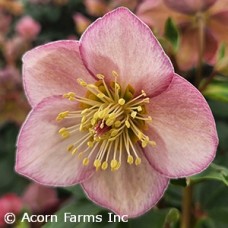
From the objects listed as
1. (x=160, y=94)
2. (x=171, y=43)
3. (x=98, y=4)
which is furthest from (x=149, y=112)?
(x=98, y=4)

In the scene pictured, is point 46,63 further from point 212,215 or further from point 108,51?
point 212,215

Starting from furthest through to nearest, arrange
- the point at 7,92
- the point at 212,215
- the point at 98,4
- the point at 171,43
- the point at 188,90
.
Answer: the point at 98,4 → the point at 7,92 → the point at 212,215 → the point at 171,43 → the point at 188,90

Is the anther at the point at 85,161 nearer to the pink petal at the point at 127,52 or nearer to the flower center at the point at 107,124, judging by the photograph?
the flower center at the point at 107,124

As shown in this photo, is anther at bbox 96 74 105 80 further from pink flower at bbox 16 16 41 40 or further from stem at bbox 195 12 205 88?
pink flower at bbox 16 16 41 40

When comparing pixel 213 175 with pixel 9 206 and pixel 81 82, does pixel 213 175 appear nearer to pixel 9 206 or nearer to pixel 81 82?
pixel 81 82

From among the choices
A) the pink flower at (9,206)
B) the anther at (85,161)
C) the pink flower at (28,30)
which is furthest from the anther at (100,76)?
the pink flower at (28,30)
